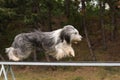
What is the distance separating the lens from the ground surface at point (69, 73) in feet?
41.5

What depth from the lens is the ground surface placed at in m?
12.7

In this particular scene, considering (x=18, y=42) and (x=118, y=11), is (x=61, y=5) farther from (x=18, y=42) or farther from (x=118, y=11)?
(x=18, y=42)

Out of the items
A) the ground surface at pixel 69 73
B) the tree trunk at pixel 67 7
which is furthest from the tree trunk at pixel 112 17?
the ground surface at pixel 69 73

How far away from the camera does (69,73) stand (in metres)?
13.2

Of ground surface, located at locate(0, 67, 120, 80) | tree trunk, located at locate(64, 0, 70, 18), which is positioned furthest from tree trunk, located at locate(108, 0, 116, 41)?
ground surface, located at locate(0, 67, 120, 80)

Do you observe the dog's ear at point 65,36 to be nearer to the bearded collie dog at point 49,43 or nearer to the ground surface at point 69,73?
the bearded collie dog at point 49,43

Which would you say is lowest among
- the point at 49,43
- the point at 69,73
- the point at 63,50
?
the point at 69,73

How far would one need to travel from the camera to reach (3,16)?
13.6 meters

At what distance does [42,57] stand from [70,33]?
7.04 m

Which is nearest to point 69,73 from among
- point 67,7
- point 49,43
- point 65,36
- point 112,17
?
point 112,17

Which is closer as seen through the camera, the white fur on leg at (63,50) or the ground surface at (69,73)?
the white fur on leg at (63,50)

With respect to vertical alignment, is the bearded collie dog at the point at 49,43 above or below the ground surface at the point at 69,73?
above

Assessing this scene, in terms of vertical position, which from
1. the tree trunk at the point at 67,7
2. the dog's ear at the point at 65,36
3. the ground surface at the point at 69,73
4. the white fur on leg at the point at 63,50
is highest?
the tree trunk at the point at 67,7

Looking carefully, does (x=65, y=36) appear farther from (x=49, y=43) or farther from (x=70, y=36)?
(x=49, y=43)
